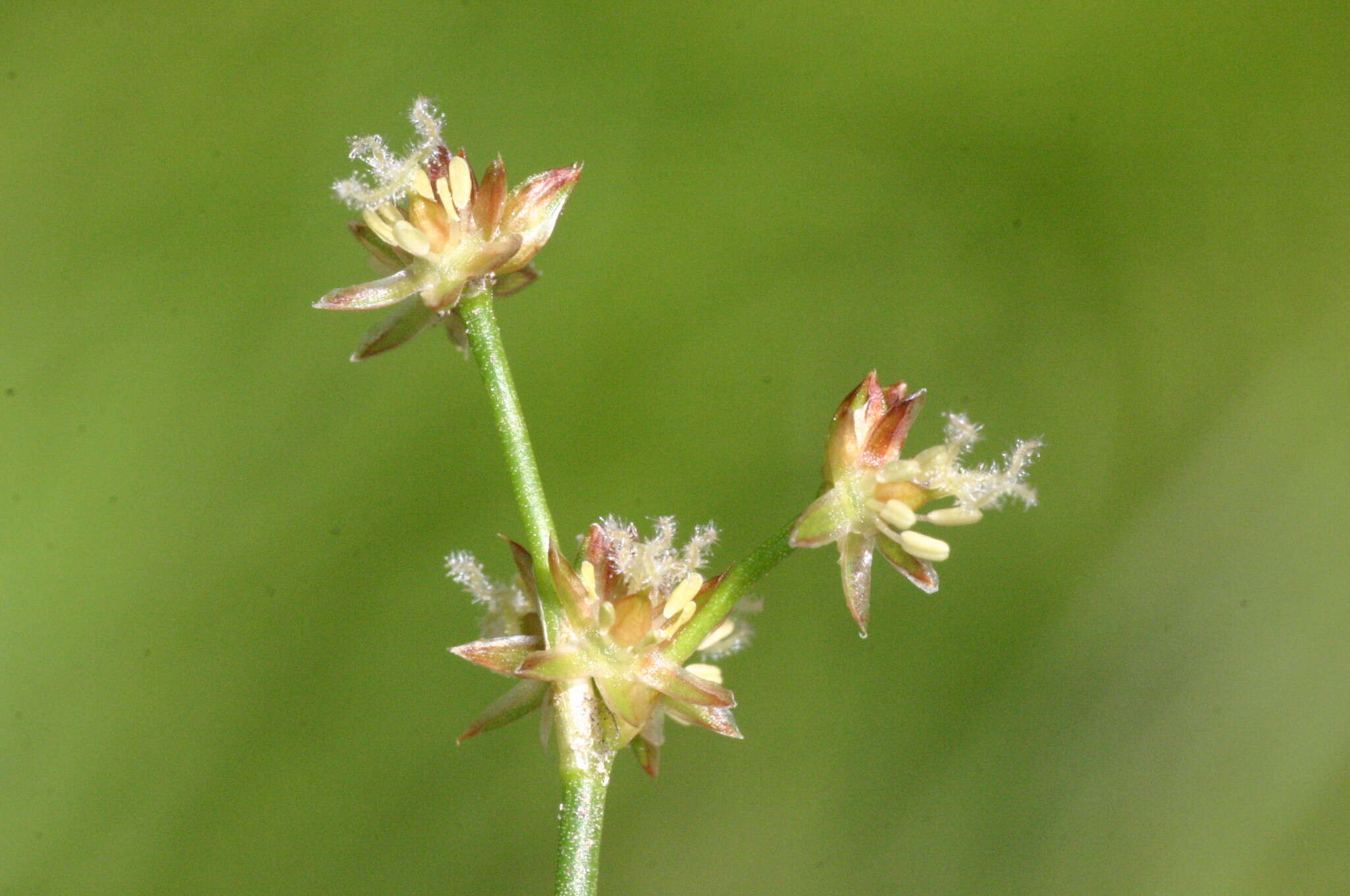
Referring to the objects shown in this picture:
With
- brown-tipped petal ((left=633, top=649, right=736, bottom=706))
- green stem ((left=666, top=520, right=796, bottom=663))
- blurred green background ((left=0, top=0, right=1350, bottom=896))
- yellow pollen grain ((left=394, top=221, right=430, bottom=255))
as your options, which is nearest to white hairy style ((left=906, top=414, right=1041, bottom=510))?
green stem ((left=666, top=520, right=796, bottom=663))

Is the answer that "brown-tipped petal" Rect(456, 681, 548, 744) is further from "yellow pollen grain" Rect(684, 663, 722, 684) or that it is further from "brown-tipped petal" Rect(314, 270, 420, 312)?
"brown-tipped petal" Rect(314, 270, 420, 312)

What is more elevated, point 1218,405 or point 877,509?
point 1218,405

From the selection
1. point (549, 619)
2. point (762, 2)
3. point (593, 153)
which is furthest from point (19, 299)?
point (549, 619)

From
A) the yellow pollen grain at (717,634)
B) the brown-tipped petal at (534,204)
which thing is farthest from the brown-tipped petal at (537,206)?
the yellow pollen grain at (717,634)

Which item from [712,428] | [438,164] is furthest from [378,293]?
[712,428]

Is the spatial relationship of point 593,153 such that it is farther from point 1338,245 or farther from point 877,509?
point 877,509

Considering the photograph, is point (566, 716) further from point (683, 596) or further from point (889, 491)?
point (889, 491)
